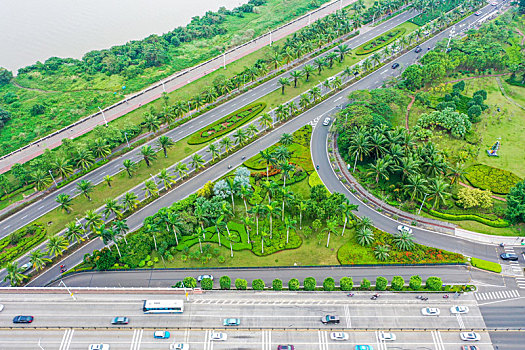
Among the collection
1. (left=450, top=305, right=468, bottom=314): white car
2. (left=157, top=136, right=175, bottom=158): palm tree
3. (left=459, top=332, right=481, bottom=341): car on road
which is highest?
(left=157, top=136, right=175, bottom=158): palm tree

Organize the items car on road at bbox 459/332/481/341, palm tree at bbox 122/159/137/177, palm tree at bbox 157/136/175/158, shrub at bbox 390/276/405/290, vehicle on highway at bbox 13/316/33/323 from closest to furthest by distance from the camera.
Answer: car on road at bbox 459/332/481/341 → vehicle on highway at bbox 13/316/33/323 → shrub at bbox 390/276/405/290 → palm tree at bbox 122/159/137/177 → palm tree at bbox 157/136/175/158

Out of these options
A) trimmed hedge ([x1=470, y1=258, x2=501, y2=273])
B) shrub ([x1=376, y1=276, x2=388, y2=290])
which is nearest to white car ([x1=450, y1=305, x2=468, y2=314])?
shrub ([x1=376, y1=276, x2=388, y2=290])

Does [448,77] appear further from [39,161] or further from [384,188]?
[39,161]

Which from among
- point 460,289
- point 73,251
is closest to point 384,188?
point 460,289

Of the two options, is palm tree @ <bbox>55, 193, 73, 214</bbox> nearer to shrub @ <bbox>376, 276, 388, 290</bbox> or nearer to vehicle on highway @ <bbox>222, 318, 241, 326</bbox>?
vehicle on highway @ <bbox>222, 318, 241, 326</bbox>

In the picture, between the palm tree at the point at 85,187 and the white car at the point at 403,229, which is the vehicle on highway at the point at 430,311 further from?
the palm tree at the point at 85,187

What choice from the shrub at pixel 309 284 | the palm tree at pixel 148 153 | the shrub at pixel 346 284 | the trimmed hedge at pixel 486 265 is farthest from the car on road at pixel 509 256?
the palm tree at pixel 148 153

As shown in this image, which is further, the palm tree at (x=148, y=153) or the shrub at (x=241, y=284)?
the palm tree at (x=148, y=153)
